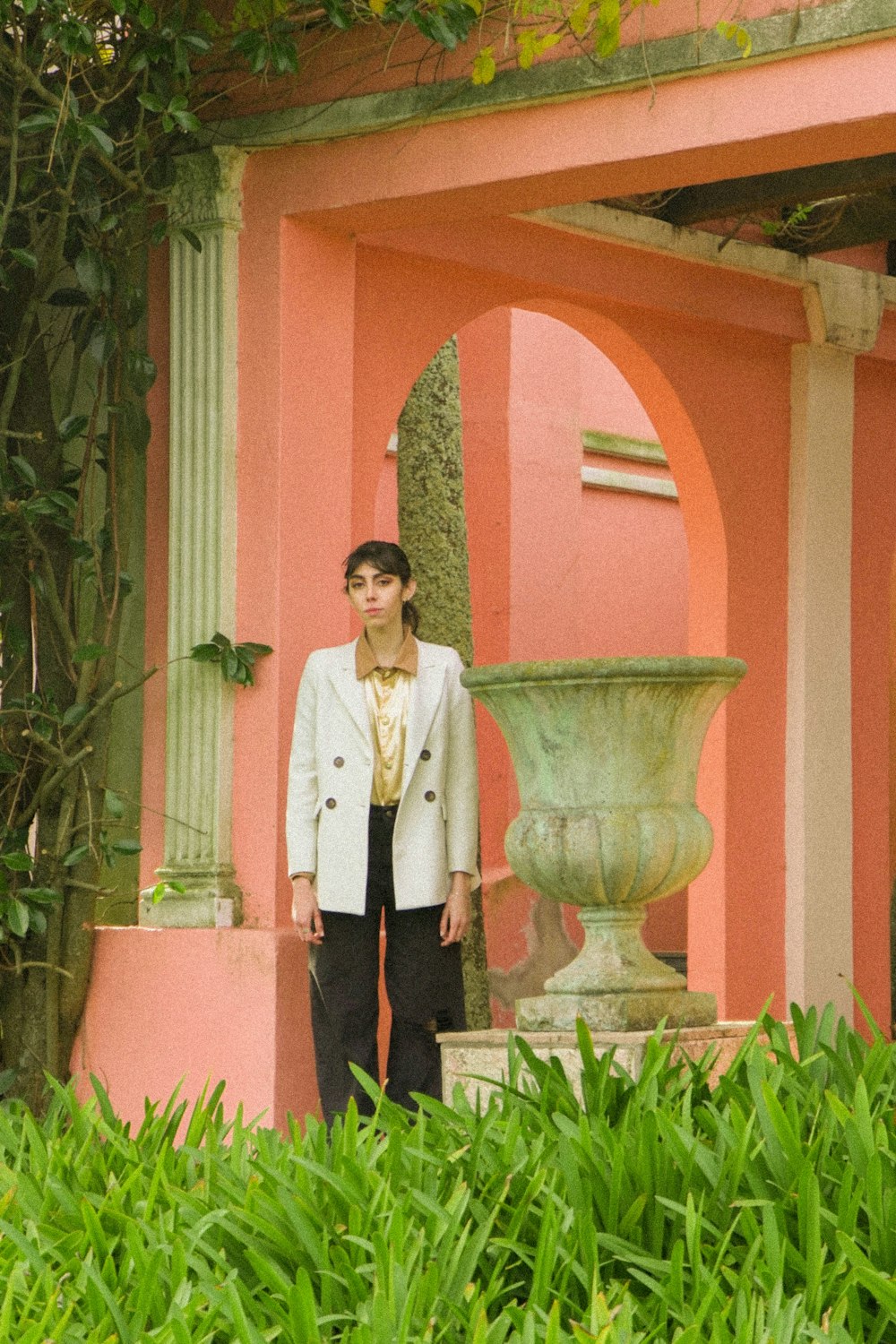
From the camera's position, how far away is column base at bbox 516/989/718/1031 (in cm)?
457

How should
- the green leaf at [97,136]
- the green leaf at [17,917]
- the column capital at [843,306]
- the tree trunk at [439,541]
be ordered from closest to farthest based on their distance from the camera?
the green leaf at [97,136], the green leaf at [17,917], the tree trunk at [439,541], the column capital at [843,306]

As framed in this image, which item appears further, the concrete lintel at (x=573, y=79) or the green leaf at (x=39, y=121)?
the green leaf at (x=39, y=121)

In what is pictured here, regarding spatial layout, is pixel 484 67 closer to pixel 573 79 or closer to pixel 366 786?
pixel 573 79

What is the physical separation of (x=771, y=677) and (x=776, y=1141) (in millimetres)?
4294

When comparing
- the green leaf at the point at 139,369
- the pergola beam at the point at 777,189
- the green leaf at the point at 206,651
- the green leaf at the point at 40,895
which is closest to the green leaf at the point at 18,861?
the green leaf at the point at 40,895

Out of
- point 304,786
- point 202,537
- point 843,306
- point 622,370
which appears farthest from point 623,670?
point 843,306

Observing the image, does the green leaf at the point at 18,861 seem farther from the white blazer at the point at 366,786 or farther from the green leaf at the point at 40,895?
the white blazer at the point at 366,786

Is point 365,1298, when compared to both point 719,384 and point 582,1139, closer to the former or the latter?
point 582,1139

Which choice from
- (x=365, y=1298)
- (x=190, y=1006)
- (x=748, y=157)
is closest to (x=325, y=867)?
(x=190, y=1006)

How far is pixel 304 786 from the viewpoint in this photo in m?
5.07

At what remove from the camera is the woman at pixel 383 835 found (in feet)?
16.3

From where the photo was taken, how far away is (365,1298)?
2.72 metres

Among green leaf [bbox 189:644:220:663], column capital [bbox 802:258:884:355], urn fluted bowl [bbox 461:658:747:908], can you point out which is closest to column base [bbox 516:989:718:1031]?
urn fluted bowl [bbox 461:658:747:908]

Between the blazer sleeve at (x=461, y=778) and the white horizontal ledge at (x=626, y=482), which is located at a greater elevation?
the white horizontal ledge at (x=626, y=482)
